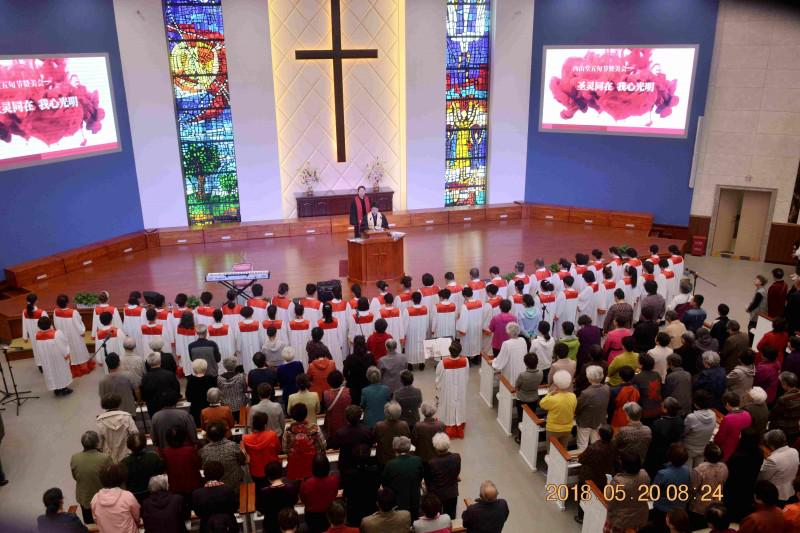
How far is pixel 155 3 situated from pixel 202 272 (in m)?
6.12

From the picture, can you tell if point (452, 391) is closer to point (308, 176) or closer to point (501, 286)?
point (501, 286)

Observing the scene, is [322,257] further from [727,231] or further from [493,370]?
[727,231]

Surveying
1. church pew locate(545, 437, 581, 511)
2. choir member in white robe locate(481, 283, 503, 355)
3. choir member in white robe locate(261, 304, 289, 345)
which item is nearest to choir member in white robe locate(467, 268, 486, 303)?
choir member in white robe locate(481, 283, 503, 355)

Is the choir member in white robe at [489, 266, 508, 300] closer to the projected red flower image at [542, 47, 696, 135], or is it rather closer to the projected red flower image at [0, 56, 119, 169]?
the projected red flower image at [542, 47, 696, 135]

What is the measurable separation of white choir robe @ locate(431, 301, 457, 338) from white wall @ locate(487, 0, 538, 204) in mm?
8460

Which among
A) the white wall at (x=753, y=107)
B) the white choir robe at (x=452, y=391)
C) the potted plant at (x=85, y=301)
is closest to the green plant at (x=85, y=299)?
the potted plant at (x=85, y=301)

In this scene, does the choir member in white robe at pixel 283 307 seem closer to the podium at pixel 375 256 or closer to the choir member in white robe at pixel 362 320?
the choir member in white robe at pixel 362 320

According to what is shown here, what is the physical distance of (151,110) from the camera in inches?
549

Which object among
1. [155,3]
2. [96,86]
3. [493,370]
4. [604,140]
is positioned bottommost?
[493,370]

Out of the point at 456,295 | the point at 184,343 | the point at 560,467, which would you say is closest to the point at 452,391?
the point at 560,467

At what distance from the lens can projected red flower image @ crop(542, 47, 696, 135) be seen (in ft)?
46.9

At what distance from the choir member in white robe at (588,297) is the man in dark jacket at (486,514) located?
5.27m

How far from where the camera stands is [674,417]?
562cm

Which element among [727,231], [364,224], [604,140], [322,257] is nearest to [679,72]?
[604,140]
